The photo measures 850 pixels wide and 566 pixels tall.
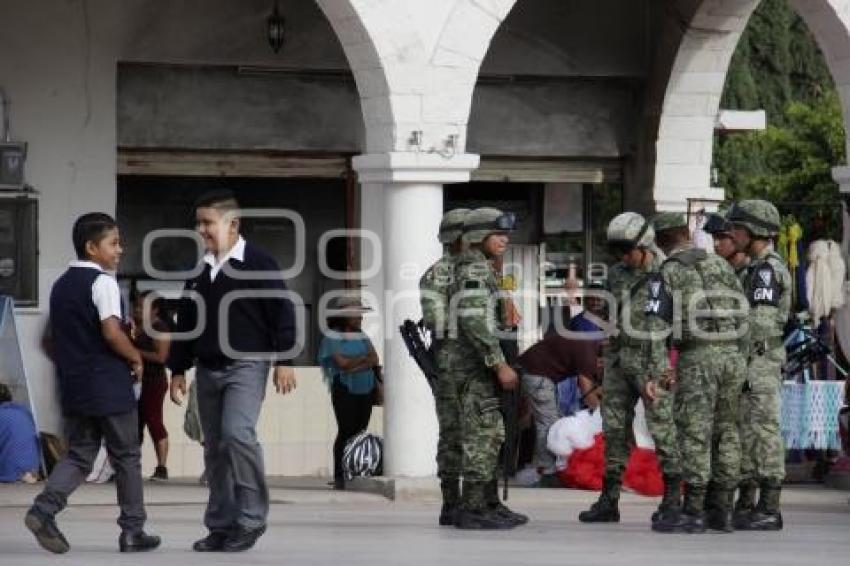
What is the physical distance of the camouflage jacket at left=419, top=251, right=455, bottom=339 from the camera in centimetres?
1392

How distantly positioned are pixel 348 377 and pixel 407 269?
5.02 feet

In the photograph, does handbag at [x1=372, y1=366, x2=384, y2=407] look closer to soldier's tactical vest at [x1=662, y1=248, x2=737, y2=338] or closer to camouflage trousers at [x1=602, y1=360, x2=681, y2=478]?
camouflage trousers at [x1=602, y1=360, x2=681, y2=478]

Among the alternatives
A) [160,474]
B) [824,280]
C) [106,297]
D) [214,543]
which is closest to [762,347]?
[214,543]

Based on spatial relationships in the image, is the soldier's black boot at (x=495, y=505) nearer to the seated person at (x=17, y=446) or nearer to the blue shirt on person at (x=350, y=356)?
the blue shirt on person at (x=350, y=356)

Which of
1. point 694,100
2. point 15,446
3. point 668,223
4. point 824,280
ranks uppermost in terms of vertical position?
point 694,100

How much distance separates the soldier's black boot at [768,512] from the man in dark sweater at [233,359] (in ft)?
11.3

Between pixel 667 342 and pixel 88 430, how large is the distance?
3.67 m

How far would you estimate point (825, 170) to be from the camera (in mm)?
37812

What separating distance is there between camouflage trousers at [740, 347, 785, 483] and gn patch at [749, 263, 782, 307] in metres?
0.33

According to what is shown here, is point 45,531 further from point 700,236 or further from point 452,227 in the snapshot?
point 700,236

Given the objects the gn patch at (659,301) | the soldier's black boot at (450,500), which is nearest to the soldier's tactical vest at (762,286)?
the gn patch at (659,301)

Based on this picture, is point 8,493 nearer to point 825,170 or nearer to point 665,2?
point 665,2

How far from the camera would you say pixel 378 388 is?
18094 millimetres

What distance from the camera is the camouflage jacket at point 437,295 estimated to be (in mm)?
13922
